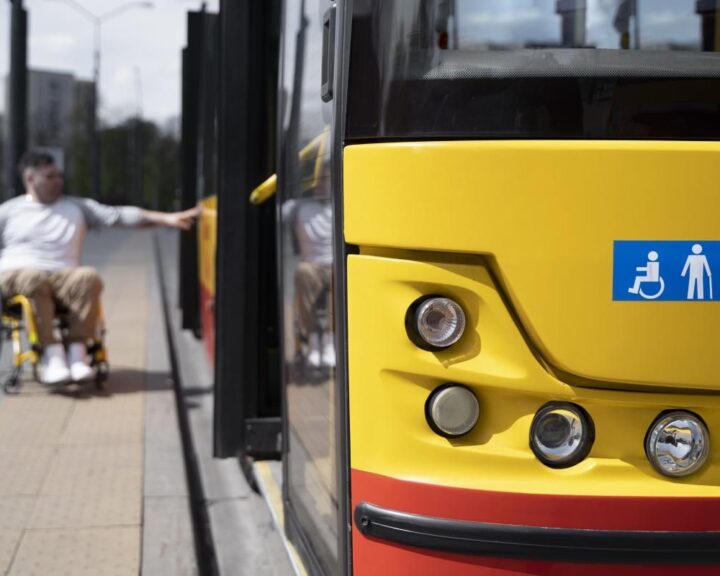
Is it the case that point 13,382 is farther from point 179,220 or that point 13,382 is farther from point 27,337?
point 179,220

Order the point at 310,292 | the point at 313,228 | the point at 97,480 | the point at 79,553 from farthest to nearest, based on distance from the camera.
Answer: the point at 97,480
the point at 79,553
the point at 310,292
the point at 313,228

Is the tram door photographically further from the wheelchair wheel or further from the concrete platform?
the wheelchair wheel

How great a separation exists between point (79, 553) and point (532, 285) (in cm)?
267

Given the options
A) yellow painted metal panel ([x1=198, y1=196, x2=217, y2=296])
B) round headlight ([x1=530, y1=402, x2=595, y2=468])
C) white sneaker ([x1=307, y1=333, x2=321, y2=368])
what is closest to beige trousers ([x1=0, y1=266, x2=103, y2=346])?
yellow painted metal panel ([x1=198, y1=196, x2=217, y2=296])

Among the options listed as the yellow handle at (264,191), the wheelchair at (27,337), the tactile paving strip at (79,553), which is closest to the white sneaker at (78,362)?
the wheelchair at (27,337)

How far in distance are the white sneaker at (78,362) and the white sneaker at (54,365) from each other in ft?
0.16

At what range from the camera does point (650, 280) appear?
2588 millimetres

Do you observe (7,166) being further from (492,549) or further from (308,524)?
(492,549)

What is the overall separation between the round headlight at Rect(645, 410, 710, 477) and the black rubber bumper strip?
0.16m

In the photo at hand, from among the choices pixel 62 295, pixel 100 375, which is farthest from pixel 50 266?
pixel 100 375

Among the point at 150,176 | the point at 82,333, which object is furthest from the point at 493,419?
the point at 150,176

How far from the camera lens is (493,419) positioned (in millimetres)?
2637

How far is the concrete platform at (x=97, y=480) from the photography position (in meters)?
4.52

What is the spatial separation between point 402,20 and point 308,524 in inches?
66.5
